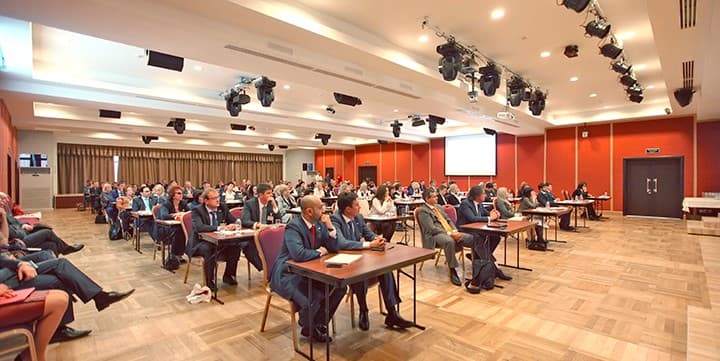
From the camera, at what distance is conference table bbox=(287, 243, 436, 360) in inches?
100

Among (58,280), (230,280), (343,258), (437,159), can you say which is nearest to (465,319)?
(343,258)

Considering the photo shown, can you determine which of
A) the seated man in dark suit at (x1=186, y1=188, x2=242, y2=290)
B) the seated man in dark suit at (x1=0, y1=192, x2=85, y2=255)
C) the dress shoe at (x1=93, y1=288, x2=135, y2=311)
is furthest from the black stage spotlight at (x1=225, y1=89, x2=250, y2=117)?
the dress shoe at (x1=93, y1=288, x2=135, y2=311)

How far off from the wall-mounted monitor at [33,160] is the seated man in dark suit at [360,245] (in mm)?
17014

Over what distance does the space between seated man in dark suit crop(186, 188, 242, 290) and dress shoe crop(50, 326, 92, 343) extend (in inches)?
53.7

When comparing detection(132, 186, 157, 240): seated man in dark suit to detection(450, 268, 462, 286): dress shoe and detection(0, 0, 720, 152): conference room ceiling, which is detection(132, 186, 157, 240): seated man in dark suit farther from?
detection(450, 268, 462, 286): dress shoe

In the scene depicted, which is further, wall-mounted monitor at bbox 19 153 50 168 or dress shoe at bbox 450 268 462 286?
wall-mounted monitor at bbox 19 153 50 168

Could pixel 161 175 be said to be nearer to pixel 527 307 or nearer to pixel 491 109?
pixel 491 109

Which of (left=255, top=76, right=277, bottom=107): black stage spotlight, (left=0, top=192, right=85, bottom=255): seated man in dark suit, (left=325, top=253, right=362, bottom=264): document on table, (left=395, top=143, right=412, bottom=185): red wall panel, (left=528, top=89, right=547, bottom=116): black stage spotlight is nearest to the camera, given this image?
(left=325, top=253, right=362, bottom=264): document on table

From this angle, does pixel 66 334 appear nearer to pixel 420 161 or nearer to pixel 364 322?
pixel 364 322

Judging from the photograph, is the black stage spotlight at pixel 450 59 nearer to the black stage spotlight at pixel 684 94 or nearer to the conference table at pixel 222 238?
the conference table at pixel 222 238

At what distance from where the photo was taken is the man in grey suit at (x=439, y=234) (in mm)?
5000

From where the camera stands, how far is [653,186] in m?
12.5

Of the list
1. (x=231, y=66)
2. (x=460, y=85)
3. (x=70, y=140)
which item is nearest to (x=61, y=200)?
(x=70, y=140)

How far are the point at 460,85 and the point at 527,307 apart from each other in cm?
519
